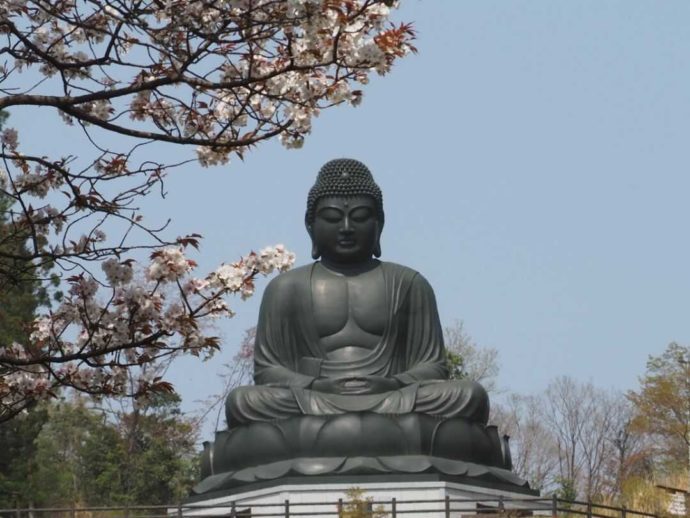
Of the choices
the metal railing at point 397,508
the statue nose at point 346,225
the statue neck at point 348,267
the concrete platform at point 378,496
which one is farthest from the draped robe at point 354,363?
the metal railing at point 397,508

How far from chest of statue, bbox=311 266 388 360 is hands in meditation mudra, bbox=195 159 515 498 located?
0.01 metres

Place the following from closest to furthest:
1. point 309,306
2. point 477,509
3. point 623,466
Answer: point 477,509
point 309,306
point 623,466

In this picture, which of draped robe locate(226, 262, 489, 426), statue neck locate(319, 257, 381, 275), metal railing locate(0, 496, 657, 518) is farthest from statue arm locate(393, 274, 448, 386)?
metal railing locate(0, 496, 657, 518)

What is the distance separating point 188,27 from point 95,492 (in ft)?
88.2

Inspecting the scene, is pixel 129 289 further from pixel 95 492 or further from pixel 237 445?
pixel 95 492

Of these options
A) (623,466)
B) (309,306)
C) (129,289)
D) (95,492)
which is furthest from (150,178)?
(623,466)

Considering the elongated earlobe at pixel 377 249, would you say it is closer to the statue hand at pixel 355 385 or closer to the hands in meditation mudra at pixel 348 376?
the hands in meditation mudra at pixel 348 376

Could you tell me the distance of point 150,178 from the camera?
949cm

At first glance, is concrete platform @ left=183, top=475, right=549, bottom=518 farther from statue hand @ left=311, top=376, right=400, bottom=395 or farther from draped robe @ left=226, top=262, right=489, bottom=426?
statue hand @ left=311, top=376, right=400, bottom=395

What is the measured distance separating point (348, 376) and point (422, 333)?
1.24 m

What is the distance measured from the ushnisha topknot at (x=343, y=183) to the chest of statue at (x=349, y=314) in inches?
36.2

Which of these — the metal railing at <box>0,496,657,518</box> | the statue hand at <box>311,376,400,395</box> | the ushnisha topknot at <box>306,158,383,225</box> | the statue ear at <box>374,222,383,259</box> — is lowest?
the metal railing at <box>0,496,657,518</box>

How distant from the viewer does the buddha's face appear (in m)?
19.4

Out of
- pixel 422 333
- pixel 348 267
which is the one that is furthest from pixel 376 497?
pixel 348 267
